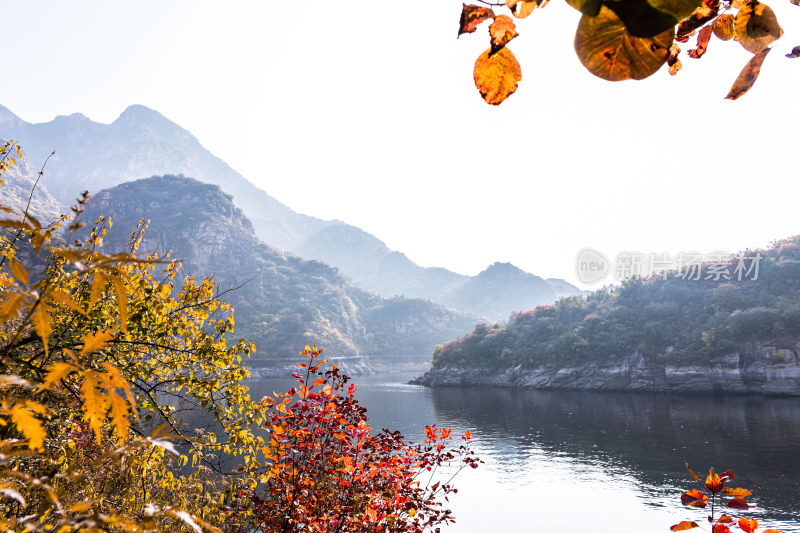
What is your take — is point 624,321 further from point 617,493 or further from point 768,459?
point 617,493

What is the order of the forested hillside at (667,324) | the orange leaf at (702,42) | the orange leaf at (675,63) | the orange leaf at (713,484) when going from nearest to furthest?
the orange leaf at (702,42)
the orange leaf at (675,63)
the orange leaf at (713,484)
the forested hillside at (667,324)

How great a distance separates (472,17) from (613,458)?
32.6 metres

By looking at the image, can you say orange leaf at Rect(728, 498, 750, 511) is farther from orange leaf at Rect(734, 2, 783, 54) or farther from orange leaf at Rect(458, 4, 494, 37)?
orange leaf at Rect(458, 4, 494, 37)

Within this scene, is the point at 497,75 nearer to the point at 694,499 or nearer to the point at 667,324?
the point at 694,499

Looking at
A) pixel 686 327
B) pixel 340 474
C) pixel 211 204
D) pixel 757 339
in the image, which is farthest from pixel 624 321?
pixel 211 204

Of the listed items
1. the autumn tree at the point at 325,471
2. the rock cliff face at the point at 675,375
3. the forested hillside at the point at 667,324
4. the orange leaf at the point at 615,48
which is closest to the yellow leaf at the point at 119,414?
the orange leaf at the point at 615,48

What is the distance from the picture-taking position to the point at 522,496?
22.8m

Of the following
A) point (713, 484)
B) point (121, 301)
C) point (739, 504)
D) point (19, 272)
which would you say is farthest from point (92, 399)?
point (713, 484)

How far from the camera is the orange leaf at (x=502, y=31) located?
112 centimetres

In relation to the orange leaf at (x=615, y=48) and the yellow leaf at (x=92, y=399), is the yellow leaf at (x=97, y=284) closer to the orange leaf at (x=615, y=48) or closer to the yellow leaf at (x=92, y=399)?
the yellow leaf at (x=92, y=399)

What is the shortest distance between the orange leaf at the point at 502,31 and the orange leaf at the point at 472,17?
30 mm

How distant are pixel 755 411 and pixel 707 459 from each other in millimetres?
18779

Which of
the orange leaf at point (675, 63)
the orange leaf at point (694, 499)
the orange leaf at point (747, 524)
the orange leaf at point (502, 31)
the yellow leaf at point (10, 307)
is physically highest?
the orange leaf at point (675, 63)

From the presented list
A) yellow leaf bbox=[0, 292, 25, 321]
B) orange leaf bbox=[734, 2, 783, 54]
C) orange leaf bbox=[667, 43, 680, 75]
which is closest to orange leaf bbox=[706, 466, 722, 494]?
orange leaf bbox=[667, 43, 680, 75]
